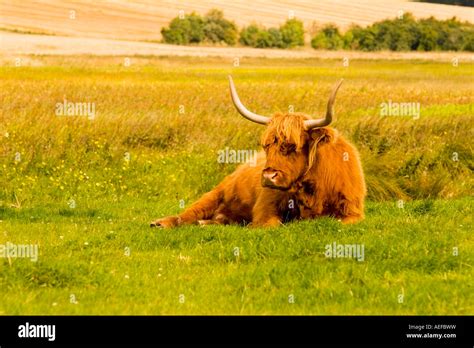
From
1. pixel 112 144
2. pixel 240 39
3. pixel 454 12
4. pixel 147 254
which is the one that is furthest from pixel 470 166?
pixel 454 12

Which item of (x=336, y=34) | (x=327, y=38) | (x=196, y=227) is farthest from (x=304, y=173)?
(x=327, y=38)

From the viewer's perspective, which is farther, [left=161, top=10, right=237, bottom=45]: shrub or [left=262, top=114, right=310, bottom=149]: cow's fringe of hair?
[left=161, top=10, right=237, bottom=45]: shrub

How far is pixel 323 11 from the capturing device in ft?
273

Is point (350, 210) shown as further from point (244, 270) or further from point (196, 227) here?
point (244, 270)

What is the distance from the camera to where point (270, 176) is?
1023 centimetres

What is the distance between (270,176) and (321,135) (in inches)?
39.8

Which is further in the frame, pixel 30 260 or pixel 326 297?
pixel 30 260

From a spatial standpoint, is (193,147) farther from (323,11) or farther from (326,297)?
(323,11)

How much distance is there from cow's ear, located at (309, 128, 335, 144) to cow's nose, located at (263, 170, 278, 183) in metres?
0.83

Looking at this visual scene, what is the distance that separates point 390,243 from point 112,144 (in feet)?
29.1

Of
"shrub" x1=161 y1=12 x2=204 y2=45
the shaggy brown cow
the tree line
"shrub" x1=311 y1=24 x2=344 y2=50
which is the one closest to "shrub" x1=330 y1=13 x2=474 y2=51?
the tree line

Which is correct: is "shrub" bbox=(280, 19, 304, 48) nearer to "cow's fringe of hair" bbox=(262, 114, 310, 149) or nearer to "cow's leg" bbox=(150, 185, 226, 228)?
"cow's leg" bbox=(150, 185, 226, 228)

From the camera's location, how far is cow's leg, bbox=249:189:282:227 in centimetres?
1095

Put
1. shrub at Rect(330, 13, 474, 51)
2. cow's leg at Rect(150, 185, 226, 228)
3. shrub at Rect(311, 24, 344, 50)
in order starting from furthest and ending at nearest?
1. shrub at Rect(311, 24, 344, 50)
2. shrub at Rect(330, 13, 474, 51)
3. cow's leg at Rect(150, 185, 226, 228)
